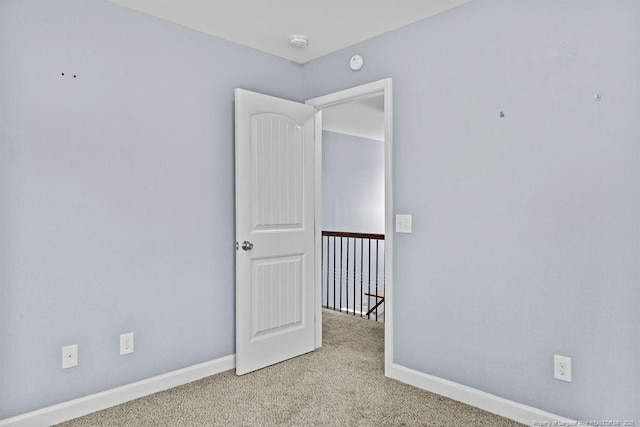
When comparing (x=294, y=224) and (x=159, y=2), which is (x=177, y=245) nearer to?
(x=294, y=224)

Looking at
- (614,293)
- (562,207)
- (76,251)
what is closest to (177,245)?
(76,251)

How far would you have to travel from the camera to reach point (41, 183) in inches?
83.9

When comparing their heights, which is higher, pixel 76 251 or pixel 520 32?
pixel 520 32

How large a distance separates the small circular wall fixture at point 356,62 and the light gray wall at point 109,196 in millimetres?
756

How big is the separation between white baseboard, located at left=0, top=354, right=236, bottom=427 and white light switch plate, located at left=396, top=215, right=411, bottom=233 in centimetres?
148

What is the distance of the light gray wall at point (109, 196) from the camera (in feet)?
6.82

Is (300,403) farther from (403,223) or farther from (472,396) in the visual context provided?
(403,223)

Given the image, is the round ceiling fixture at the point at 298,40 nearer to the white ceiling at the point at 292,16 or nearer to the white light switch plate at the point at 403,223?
the white ceiling at the point at 292,16

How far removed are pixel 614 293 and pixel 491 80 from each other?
124 centimetres

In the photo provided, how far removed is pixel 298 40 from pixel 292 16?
12.5 inches

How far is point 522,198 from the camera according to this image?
2.18m

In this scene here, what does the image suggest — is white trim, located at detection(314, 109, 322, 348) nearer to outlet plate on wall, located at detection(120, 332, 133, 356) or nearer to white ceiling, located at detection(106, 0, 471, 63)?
white ceiling, located at detection(106, 0, 471, 63)

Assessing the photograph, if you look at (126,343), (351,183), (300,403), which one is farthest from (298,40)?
(351,183)

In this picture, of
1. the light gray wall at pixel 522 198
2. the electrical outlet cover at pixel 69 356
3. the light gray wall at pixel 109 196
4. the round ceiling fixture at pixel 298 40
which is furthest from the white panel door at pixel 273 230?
the electrical outlet cover at pixel 69 356
